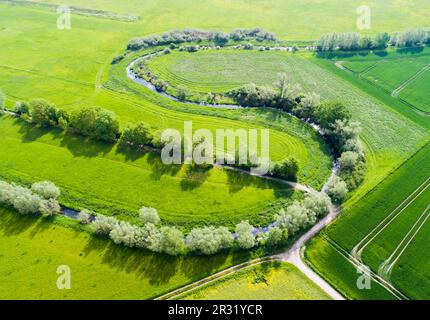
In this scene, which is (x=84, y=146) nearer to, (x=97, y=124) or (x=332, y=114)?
(x=97, y=124)

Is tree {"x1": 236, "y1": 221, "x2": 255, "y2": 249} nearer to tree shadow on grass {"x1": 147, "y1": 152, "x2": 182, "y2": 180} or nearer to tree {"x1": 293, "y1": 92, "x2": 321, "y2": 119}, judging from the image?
tree shadow on grass {"x1": 147, "y1": 152, "x2": 182, "y2": 180}

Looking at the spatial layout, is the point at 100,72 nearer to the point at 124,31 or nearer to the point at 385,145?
the point at 124,31

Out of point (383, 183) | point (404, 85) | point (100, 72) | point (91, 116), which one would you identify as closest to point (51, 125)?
point (91, 116)

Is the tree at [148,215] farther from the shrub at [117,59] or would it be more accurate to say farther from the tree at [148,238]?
the shrub at [117,59]

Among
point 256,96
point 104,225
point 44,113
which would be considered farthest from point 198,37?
point 104,225

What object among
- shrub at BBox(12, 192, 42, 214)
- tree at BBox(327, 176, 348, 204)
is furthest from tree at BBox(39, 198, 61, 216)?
tree at BBox(327, 176, 348, 204)

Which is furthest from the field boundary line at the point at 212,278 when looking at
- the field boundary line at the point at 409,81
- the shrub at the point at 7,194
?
the field boundary line at the point at 409,81
